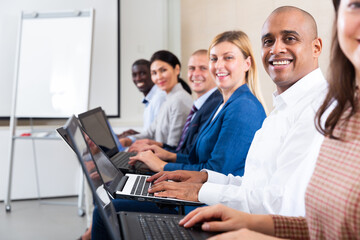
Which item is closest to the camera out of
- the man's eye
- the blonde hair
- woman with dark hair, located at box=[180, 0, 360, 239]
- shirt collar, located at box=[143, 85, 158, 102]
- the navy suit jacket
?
woman with dark hair, located at box=[180, 0, 360, 239]

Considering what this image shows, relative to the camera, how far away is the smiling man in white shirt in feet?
3.66

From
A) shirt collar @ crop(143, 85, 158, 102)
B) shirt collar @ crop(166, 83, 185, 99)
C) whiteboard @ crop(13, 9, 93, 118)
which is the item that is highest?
whiteboard @ crop(13, 9, 93, 118)

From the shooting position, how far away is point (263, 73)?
2.53 metres

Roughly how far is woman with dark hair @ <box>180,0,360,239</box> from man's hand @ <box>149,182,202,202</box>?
415 mm

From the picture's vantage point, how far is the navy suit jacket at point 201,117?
89.5 inches

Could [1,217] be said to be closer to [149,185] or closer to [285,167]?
[149,185]

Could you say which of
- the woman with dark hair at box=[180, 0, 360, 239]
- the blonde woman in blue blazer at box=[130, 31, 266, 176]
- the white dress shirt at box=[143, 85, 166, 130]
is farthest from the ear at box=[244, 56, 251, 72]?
the white dress shirt at box=[143, 85, 166, 130]

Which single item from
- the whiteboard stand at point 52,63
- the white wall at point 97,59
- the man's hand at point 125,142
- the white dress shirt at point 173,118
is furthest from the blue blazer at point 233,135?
the white wall at point 97,59

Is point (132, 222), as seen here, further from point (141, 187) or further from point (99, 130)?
point (99, 130)

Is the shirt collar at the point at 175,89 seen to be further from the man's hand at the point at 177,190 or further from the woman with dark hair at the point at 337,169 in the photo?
the woman with dark hair at the point at 337,169

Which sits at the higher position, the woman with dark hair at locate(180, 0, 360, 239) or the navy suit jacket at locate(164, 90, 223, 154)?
the navy suit jacket at locate(164, 90, 223, 154)

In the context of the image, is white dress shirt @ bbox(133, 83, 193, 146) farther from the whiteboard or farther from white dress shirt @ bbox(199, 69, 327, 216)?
white dress shirt @ bbox(199, 69, 327, 216)

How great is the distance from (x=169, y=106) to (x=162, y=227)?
195 cm

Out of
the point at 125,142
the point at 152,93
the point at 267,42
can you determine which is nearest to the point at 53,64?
the point at 152,93
